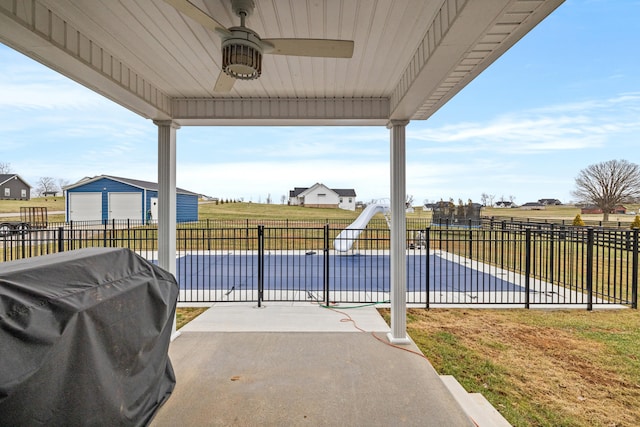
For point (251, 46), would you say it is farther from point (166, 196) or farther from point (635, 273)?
point (635, 273)

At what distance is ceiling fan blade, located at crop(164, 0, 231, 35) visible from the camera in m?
1.61

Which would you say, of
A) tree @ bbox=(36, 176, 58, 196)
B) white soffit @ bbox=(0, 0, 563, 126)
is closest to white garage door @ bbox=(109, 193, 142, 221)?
tree @ bbox=(36, 176, 58, 196)

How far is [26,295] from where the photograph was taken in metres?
1.35

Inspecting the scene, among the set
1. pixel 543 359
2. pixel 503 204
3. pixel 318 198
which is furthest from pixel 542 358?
pixel 503 204

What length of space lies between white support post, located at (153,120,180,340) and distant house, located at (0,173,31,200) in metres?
11.7

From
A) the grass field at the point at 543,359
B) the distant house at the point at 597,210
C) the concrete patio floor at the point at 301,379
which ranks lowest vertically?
the grass field at the point at 543,359

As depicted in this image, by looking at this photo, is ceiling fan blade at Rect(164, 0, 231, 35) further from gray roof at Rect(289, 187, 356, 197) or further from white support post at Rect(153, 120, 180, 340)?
gray roof at Rect(289, 187, 356, 197)

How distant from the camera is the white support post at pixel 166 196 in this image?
3.79 m

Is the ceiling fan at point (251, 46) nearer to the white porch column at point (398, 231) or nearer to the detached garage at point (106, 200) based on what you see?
the white porch column at point (398, 231)

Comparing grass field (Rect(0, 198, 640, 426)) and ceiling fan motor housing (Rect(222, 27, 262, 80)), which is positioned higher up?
ceiling fan motor housing (Rect(222, 27, 262, 80))

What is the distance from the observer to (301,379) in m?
2.89

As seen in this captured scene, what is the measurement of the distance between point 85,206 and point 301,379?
18.1 m

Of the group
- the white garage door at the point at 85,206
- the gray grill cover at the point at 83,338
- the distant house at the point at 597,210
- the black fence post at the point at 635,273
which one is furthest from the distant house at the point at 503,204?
the gray grill cover at the point at 83,338

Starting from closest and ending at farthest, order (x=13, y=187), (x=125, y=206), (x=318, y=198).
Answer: (x=13, y=187) < (x=125, y=206) < (x=318, y=198)
